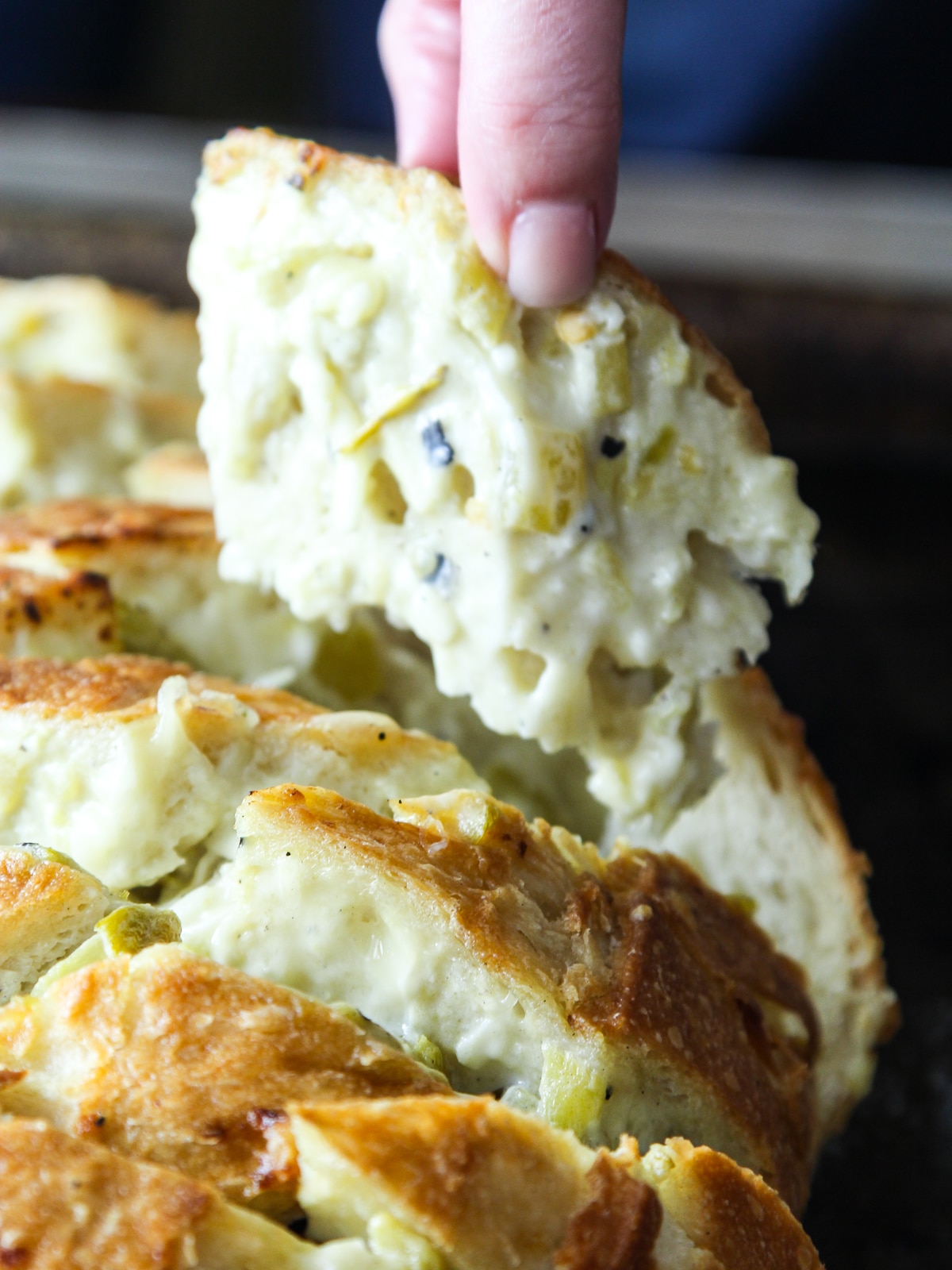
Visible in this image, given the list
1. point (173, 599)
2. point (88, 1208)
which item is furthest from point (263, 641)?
point (88, 1208)

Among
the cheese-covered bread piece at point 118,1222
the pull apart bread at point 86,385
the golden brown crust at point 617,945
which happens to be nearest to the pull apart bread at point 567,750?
the golden brown crust at point 617,945

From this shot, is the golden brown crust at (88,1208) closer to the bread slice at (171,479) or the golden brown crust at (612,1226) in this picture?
the golden brown crust at (612,1226)

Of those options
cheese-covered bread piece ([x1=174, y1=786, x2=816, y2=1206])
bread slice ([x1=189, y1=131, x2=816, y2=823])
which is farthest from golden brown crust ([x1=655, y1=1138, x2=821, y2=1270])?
bread slice ([x1=189, y1=131, x2=816, y2=823])

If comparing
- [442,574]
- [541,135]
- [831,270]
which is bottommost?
[831,270]

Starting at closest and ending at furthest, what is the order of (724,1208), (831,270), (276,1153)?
(276,1153)
(724,1208)
(831,270)

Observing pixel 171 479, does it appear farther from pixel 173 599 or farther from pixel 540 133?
pixel 540 133

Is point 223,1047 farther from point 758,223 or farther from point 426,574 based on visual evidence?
point 758,223

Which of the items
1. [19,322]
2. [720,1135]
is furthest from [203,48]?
[720,1135]

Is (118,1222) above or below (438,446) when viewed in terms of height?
below
